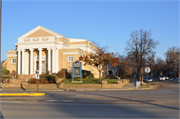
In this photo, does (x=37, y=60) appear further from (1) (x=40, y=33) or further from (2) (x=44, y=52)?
(1) (x=40, y=33)

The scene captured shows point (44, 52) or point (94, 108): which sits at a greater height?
point (44, 52)

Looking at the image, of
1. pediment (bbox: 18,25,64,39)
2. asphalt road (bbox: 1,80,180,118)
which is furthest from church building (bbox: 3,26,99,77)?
asphalt road (bbox: 1,80,180,118)

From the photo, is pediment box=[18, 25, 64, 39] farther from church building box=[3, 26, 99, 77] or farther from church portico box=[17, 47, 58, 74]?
church portico box=[17, 47, 58, 74]

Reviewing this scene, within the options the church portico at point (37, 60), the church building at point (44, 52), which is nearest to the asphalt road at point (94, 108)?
the church portico at point (37, 60)

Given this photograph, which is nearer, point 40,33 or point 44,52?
point 40,33

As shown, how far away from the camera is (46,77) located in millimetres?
35656

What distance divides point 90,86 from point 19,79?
17.1m

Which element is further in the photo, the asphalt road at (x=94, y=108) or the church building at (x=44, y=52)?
the church building at (x=44, y=52)

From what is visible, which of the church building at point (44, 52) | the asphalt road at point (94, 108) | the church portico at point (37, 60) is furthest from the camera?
the church building at point (44, 52)

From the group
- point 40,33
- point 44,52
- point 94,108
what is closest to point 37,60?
point 44,52

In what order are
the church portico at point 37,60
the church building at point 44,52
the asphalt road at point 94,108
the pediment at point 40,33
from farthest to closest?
the pediment at point 40,33 < the church building at point 44,52 < the church portico at point 37,60 < the asphalt road at point 94,108

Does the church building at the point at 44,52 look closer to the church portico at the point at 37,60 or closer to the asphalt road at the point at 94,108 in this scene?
the church portico at the point at 37,60

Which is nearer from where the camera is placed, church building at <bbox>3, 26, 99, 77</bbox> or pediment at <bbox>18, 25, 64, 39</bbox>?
church building at <bbox>3, 26, 99, 77</bbox>

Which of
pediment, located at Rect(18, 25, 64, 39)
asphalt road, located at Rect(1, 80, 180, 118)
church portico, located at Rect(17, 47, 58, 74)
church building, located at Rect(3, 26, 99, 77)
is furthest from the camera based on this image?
pediment, located at Rect(18, 25, 64, 39)
